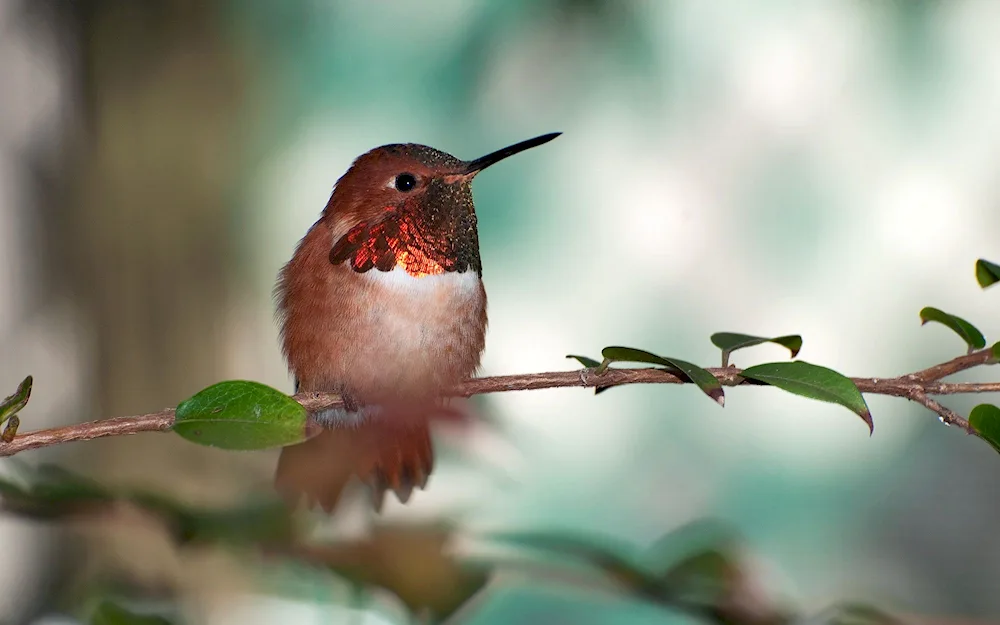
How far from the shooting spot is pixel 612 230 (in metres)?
1.70

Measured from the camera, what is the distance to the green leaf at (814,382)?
0.57m

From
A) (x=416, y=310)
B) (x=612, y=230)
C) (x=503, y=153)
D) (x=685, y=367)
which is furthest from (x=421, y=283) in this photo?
(x=612, y=230)

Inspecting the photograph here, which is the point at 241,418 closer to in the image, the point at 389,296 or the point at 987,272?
the point at 389,296

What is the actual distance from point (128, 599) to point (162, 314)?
557mm

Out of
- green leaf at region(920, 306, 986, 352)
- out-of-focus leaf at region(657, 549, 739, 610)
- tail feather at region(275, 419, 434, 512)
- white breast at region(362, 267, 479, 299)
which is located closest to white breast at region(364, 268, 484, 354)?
white breast at region(362, 267, 479, 299)

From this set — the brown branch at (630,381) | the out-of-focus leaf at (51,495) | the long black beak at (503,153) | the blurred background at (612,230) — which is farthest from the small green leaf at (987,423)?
the blurred background at (612,230)

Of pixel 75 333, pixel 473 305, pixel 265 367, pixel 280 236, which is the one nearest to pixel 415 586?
pixel 473 305

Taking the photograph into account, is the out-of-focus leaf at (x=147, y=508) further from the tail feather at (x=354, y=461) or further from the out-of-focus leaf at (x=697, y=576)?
the out-of-focus leaf at (x=697, y=576)

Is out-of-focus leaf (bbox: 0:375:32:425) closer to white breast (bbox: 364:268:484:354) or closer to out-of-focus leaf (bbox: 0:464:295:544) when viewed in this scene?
out-of-focus leaf (bbox: 0:464:295:544)

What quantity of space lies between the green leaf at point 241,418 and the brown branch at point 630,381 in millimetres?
29

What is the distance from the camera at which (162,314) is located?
180cm

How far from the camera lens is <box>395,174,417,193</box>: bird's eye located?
37.7 inches

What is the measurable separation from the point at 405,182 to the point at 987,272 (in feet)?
1.86

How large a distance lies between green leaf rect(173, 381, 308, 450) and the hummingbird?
0.34 m
